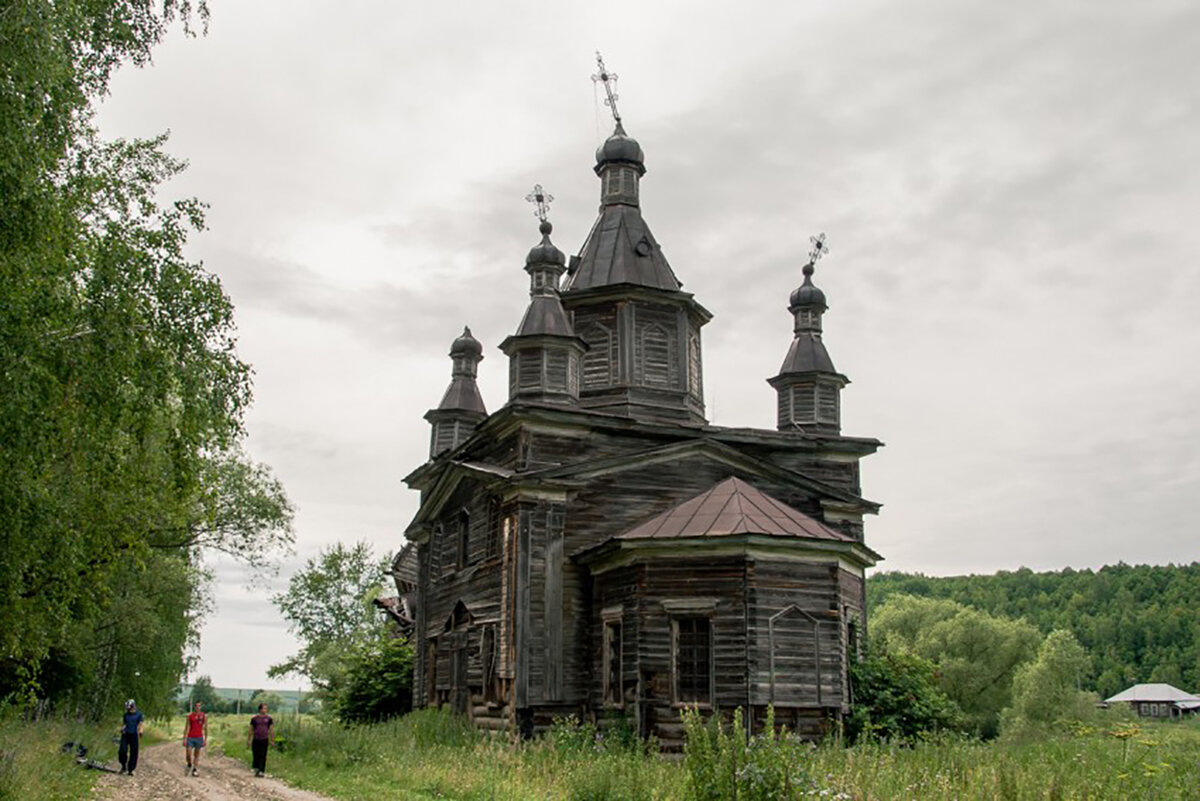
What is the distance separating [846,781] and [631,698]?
8.77 m

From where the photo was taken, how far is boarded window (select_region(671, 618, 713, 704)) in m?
18.3

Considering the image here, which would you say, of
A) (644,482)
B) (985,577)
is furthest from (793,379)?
(985,577)

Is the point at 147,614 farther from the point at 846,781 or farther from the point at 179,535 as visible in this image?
the point at 846,781

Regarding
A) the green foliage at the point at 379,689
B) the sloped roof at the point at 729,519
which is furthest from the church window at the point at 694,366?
the green foliage at the point at 379,689

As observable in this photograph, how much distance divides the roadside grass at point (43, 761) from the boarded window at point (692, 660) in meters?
9.08

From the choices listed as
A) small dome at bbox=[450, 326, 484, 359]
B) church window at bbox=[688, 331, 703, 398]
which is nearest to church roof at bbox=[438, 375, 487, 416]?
small dome at bbox=[450, 326, 484, 359]

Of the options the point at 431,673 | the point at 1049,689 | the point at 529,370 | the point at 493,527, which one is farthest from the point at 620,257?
the point at 1049,689

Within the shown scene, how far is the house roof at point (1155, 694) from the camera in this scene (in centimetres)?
7869

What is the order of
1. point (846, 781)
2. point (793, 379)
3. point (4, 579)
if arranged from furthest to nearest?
1. point (793, 379)
2. point (4, 579)
3. point (846, 781)

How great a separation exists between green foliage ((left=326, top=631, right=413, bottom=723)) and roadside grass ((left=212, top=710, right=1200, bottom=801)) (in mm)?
8237

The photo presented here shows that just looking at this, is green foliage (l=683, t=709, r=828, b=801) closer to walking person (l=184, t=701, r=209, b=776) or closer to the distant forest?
walking person (l=184, t=701, r=209, b=776)

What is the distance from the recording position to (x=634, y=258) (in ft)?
82.4

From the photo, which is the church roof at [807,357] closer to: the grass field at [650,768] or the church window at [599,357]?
the church window at [599,357]

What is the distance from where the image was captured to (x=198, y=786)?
1655cm
